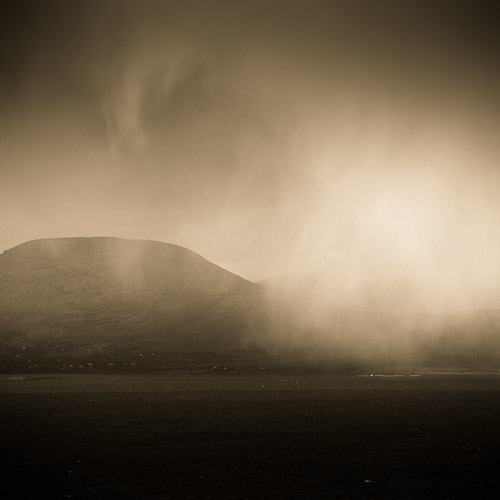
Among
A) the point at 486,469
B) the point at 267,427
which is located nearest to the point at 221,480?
the point at 486,469

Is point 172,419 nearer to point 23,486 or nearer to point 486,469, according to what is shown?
point 23,486

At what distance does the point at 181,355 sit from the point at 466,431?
160938 mm

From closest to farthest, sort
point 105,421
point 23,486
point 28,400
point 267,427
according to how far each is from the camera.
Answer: point 23,486, point 267,427, point 105,421, point 28,400

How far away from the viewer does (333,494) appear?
23.7 m

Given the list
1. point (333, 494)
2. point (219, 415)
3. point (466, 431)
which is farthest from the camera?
point (219, 415)

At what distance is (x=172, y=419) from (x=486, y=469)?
30507 millimetres

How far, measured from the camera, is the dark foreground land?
2502 centimetres

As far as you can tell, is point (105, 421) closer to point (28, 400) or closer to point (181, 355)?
point (28, 400)

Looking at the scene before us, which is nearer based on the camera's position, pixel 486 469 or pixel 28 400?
pixel 486 469

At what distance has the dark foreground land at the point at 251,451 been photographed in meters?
25.0

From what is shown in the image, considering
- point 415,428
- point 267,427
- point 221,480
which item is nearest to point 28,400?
point 267,427

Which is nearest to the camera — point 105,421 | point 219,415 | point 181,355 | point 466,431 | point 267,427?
point 466,431

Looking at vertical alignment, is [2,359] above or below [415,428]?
above

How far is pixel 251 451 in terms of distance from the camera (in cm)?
3475
